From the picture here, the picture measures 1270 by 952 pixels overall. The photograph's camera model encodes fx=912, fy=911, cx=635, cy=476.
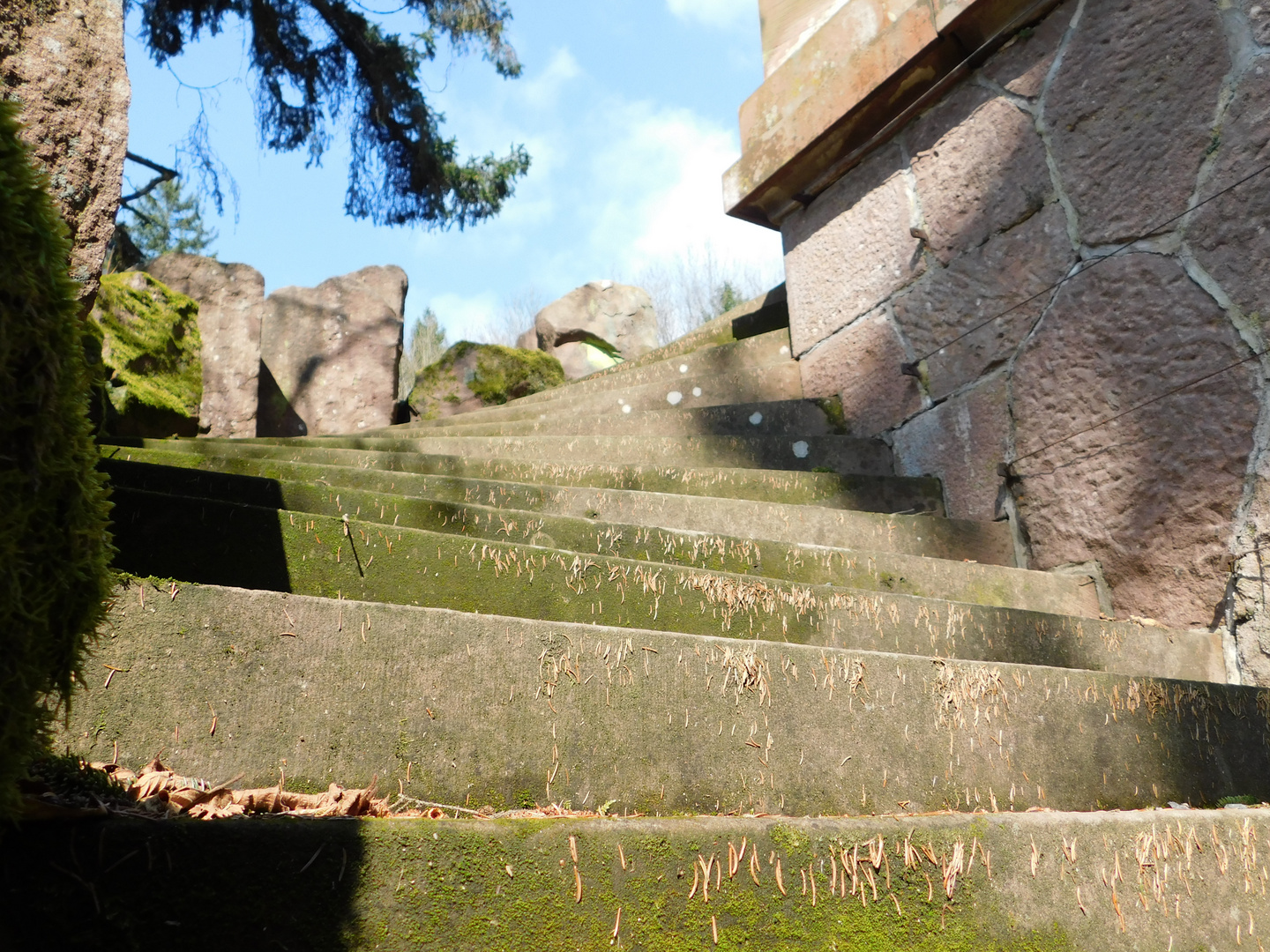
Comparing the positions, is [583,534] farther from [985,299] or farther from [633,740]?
[985,299]

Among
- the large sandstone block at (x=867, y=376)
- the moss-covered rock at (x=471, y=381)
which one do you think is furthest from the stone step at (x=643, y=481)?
the moss-covered rock at (x=471, y=381)

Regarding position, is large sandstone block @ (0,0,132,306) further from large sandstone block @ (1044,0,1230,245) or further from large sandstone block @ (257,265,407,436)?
large sandstone block @ (257,265,407,436)

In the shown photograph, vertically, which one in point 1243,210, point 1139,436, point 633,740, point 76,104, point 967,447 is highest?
point 1243,210

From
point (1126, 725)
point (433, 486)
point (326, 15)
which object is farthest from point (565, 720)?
point (326, 15)

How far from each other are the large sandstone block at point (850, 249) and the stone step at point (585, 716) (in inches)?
79.3

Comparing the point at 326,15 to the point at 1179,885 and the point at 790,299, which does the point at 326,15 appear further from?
the point at 1179,885

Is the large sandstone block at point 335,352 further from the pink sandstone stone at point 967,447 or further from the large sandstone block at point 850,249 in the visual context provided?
the pink sandstone stone at point 967,447

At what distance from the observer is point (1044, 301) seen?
2721 millimetres

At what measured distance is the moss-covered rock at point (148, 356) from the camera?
3.74 metres

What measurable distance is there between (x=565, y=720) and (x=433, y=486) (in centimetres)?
143

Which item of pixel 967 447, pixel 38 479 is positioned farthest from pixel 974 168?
pixel 38 479

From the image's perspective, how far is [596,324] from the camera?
1211cm

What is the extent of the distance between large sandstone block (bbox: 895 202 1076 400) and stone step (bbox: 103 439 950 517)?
0.43m

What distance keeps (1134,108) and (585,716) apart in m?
2.29
